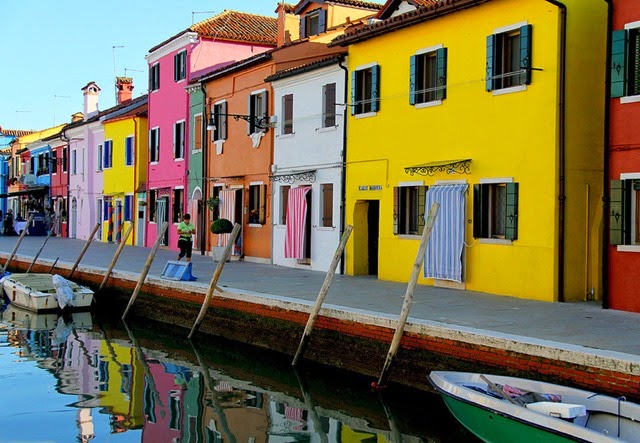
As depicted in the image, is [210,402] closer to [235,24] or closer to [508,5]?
[508,5]

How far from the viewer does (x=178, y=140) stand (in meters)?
31.7

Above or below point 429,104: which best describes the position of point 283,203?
below

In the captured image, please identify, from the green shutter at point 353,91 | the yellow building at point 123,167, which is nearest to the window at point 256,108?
the green shutter at point 353,91

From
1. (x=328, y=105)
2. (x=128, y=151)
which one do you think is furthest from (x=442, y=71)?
(x=128, y=151)

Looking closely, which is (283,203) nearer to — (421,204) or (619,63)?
A: (421,204)

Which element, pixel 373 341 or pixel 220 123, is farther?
pixel 220 123

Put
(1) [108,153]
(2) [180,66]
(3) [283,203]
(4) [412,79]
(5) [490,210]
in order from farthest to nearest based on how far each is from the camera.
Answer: (1) [108,153] < (2) [180,66] < (3) [283,203] < (4) [412,79] < (5) [490,210]

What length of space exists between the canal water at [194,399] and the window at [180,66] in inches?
640

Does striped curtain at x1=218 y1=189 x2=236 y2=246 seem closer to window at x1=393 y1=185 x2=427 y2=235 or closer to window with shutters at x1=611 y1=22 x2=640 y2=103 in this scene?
window at x1=393 y1=185 x2=427 y2=235

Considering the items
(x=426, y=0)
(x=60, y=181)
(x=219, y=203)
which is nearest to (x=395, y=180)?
(x=426, y=0)

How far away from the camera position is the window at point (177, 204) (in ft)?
103

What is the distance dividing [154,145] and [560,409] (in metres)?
28.3

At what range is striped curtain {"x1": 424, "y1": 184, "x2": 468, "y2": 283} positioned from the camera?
54.3ft

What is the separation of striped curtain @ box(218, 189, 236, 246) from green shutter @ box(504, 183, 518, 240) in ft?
40.4
